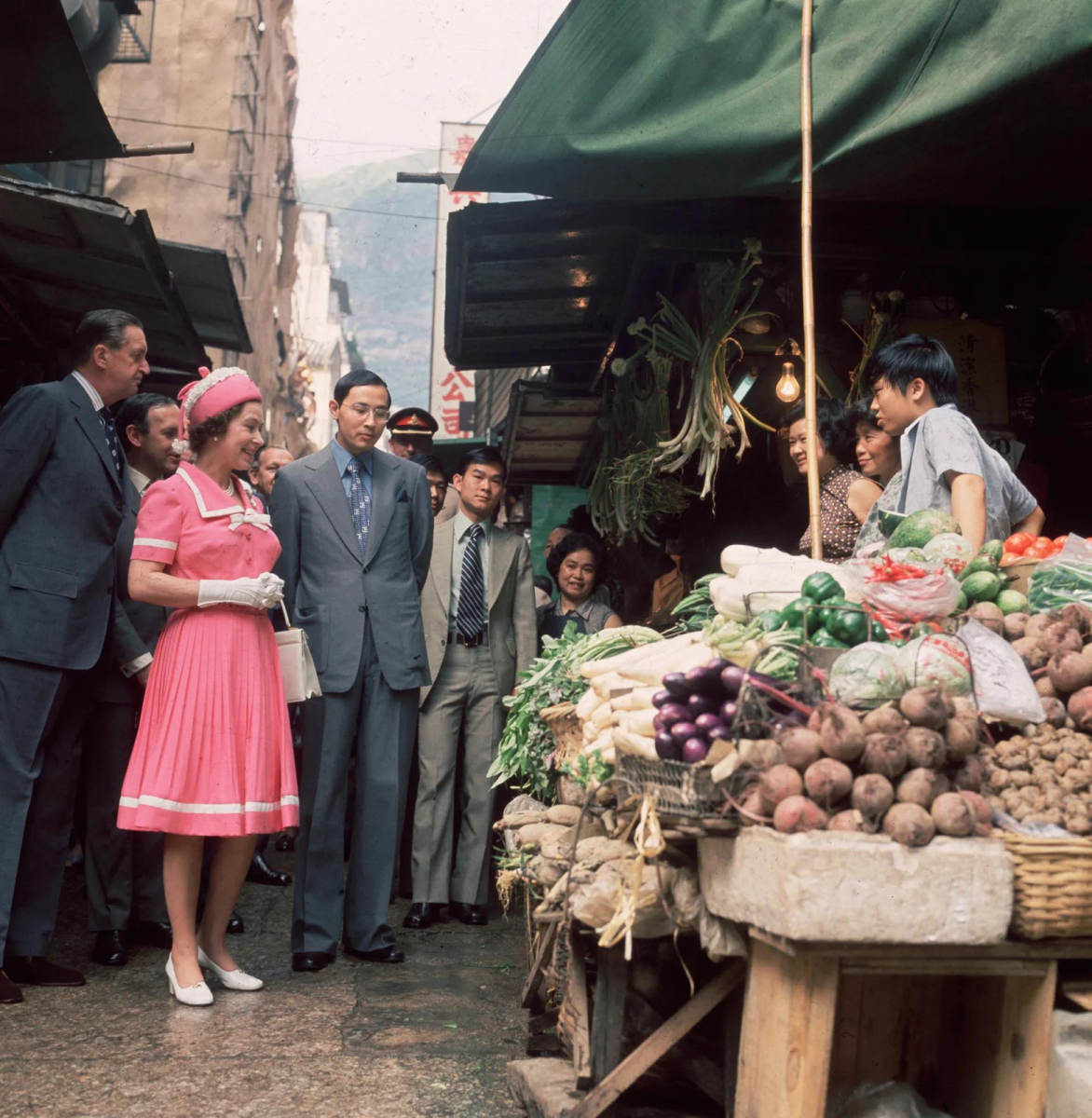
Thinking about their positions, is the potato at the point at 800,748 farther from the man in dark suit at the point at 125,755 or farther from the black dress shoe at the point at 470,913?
the black dress shoe at the point at 470,913

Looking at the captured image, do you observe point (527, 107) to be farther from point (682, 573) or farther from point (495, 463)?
point (682, 573)

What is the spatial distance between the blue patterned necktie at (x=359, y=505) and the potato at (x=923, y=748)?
323cm

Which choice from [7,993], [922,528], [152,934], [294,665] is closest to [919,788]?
[922,528]

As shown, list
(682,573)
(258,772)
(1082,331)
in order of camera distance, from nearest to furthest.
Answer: (258,772) < (1082,331) < (682,573)

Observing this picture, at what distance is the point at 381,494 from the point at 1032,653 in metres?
3.19

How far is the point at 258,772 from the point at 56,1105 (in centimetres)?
142

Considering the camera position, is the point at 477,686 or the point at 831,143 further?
the point at 477,686

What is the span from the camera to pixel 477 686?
6645 mm

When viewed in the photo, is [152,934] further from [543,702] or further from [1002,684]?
[1002,684]

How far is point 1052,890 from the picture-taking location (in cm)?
266

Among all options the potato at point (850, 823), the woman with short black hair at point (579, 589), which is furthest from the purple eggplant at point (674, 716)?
the woman with short black hair at point (579, 589)

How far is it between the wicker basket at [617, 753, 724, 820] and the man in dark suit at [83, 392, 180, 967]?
2.89 meters

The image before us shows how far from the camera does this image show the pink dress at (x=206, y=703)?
450cm

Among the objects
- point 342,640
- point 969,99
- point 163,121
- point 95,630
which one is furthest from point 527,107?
point 163,121
